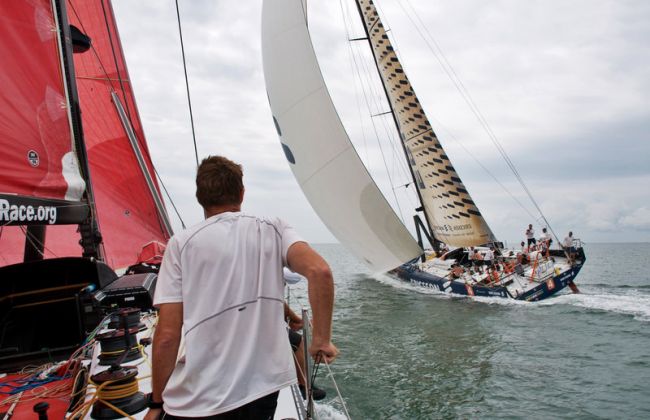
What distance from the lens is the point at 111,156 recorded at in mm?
7164

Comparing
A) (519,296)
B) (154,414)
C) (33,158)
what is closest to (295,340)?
(154,414)

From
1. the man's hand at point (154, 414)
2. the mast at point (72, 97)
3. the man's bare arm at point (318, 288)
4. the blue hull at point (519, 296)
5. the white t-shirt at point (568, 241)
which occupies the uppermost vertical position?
the mast at point (72, 97)

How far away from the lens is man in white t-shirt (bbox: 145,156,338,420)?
3.84ft

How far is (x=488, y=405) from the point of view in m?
5.41

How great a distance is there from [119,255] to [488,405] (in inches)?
230

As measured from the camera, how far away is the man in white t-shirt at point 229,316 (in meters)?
1.17

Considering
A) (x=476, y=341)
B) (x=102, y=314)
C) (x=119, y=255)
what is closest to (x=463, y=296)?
(x=476, y=341)

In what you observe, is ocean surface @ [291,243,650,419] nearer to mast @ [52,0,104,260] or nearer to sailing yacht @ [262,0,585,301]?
sailing yacht @ [262,0,585,301]

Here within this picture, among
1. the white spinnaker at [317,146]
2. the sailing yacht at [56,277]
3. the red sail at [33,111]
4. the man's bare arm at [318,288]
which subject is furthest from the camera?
the white spinnaker at [317,146]

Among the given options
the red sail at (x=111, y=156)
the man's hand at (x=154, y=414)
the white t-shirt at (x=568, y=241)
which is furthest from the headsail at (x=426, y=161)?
the man's hand at (x=154, y=414)

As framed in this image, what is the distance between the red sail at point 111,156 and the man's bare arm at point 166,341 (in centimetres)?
604

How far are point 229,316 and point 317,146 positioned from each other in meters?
11.4

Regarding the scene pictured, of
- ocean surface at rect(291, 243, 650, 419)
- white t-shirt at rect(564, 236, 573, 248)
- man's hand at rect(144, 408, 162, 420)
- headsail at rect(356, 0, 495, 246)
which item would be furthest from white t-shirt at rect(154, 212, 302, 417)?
white t-shirt at rect(564, 236, 573, 248)

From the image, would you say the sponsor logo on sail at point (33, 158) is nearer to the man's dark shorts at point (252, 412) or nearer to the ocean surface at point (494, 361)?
the ocean surface at point (494, 361)
